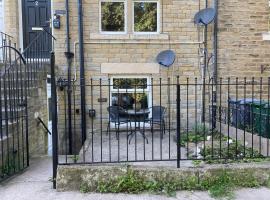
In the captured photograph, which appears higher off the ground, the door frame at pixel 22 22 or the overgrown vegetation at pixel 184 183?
the door frame at pixel 22 22

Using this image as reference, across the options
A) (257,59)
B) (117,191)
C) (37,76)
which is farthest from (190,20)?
(117,191)

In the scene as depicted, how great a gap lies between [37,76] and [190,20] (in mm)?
3964

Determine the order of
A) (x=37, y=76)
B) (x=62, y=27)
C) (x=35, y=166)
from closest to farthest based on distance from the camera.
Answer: (x=35, y=166) → (x=37, y=76) → (x=62, y=27)

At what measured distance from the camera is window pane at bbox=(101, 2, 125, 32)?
Answer: 8695mm

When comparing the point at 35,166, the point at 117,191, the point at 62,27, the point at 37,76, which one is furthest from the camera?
the point at 62,27

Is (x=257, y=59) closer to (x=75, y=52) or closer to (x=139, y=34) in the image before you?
(x=139, y=34)

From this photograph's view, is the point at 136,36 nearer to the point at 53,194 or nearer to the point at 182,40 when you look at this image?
the point at 182,40

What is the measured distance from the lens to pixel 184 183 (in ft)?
15.9

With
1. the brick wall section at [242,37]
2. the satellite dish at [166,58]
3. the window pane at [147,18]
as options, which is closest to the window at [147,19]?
the window pane at [147,18]

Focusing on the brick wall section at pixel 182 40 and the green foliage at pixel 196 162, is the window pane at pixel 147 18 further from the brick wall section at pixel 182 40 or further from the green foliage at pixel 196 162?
the green foliage at pixel 196 162

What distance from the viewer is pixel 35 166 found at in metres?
6.11

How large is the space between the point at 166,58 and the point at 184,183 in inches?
166

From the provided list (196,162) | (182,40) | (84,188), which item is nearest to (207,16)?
(182,40)

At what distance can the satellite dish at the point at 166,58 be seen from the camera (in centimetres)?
843
